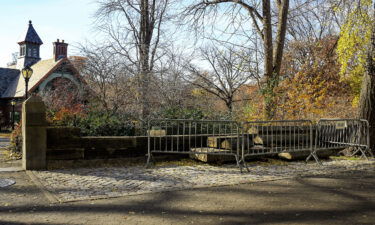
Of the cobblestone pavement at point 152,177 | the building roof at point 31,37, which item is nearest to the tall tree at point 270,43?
the cobblestone pavement at point 152,177

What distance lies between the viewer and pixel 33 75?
39375 millimetres

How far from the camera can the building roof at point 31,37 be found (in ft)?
161

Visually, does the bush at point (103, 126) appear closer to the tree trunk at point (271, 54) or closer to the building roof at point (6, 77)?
Result: the tree trunk at point (271, 54)

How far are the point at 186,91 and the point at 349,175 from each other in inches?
374

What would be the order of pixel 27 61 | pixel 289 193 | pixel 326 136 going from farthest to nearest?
pixel 27 61, pixel 326 136, pixel 289 193

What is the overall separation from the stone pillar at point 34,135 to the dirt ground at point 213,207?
1426 mm

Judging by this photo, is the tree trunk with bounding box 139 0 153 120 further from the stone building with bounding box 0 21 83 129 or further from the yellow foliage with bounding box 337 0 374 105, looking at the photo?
the stone building with bounding box 0 21 83 129

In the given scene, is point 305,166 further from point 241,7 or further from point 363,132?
point 241,7

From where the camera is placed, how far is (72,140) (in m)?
8.43

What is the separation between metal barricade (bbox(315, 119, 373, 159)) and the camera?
10312 millimetres

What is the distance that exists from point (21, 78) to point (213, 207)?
43.1m

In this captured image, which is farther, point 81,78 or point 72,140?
point 81,78

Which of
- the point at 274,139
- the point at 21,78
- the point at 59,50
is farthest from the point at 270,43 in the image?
the point at 21,78

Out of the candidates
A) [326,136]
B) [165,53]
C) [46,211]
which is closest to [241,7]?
[165,53]
